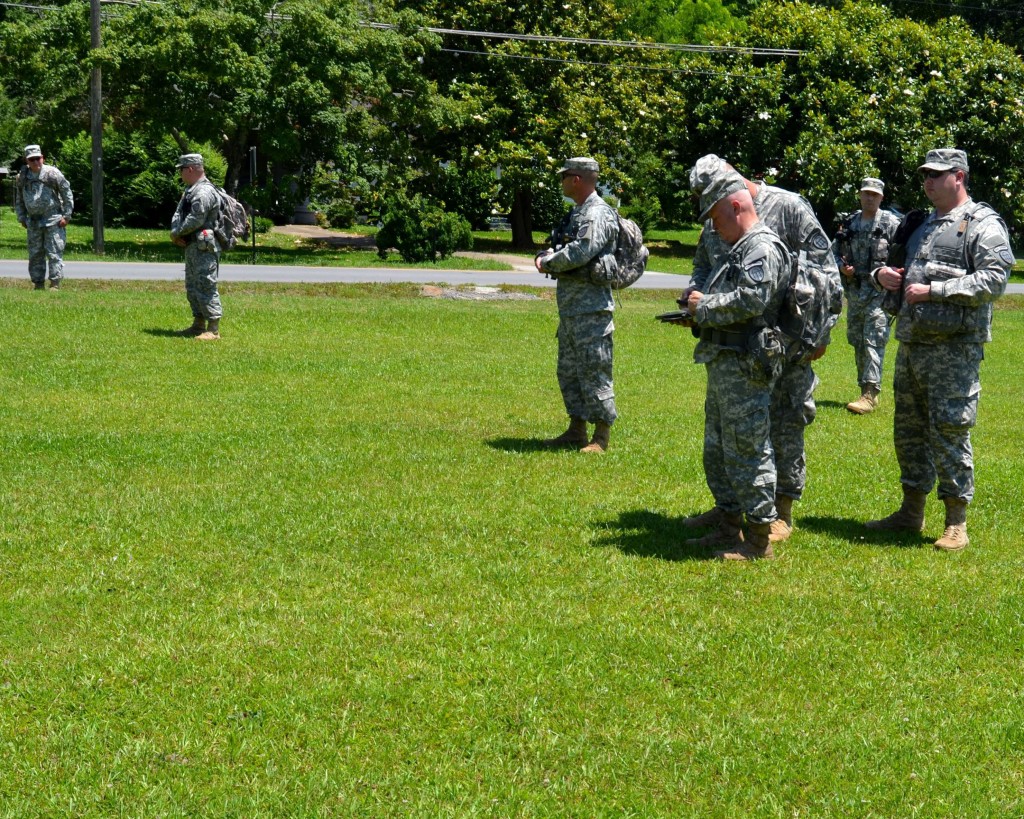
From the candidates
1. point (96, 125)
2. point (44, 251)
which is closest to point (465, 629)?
point (44, 251)

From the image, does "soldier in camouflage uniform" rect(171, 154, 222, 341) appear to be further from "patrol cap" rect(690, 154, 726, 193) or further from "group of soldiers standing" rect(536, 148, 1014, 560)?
"patrol cap" rect(690, 154, 726, 193)

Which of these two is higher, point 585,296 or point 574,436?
point 585,296

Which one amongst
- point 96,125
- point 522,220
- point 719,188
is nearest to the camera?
point 719,188

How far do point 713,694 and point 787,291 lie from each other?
2.41 metres

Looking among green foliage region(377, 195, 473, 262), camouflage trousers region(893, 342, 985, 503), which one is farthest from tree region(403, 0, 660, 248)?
camouflage trousers region(893, 342, 985, 503)

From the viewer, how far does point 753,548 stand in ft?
23.1

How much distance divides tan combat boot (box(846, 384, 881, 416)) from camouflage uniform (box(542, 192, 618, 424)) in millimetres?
3914

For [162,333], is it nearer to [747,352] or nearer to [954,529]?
[747,352]

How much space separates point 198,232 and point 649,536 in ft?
28.2

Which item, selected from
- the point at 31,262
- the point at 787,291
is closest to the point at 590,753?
the point at 787,291

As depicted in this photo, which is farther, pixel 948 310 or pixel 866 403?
pixel 866 403

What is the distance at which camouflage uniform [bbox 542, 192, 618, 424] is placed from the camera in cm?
933

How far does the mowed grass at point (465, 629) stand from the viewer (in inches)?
176

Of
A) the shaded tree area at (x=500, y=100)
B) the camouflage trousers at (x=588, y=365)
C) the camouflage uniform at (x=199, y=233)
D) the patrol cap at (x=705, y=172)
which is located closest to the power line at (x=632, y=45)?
the shaded tree area at (x=500, y=100)
